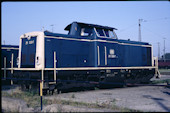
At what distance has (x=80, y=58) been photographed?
1077 cm

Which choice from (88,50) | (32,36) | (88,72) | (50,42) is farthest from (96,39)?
(32,36)

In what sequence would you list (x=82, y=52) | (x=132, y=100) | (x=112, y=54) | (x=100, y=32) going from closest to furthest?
(x=132, y=100) → (x=82, y=52) → (x=100, y=32) → (x=112, y=54)

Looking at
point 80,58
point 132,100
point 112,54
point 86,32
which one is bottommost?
point 132,100

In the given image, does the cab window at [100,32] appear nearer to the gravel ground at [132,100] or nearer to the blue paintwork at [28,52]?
the blue paintwork at [28,52]

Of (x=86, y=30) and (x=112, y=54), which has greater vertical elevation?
(x=86, y=30)

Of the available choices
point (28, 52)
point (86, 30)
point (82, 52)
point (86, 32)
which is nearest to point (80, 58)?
point (82, 52)

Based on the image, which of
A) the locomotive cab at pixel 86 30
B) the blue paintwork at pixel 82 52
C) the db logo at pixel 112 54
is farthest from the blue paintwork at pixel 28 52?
the db logo at pixel 112 54

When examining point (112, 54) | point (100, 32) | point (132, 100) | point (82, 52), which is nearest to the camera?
point (132, 100)

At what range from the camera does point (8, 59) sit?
13703 mm

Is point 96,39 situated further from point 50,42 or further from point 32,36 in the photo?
point 32,36

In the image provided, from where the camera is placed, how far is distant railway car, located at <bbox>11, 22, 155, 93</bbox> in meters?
9.48

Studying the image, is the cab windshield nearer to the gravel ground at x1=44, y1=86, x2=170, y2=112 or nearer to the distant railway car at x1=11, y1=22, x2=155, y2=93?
the distant railway car at x1=11, y1=22, x2=155, y2=93

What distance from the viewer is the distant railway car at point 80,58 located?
9.48 metres

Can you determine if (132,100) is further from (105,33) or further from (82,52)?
(105,33)
